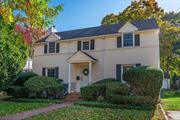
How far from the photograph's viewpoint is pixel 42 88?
18141 millimetres

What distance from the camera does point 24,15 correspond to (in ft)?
21.6

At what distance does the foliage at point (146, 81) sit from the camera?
564 inches

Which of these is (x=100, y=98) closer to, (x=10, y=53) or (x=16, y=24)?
(x=10, y=53)

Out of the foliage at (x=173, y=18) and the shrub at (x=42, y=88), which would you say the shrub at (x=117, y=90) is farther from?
the foliage at (x=173, y=18)

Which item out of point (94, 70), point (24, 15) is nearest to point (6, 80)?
point (24, 15)

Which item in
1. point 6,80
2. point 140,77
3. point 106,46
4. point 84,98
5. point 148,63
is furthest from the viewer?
point 106,46

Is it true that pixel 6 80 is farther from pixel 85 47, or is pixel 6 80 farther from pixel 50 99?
pixel 85 47

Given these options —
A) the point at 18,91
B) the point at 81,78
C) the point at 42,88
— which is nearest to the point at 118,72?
the point at 81,78

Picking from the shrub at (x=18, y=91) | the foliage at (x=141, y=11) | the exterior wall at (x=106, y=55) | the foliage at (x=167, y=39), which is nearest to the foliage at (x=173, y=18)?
the foliage at (x=167, y=39)

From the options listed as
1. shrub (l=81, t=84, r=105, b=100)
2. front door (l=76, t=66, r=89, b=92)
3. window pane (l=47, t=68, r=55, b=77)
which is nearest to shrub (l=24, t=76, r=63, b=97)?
shrub (l=81, t=84, r=105, b=100)

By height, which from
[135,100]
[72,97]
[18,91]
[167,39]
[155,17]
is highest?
[155,17]

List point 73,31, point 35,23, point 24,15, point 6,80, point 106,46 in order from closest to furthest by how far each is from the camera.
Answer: point 35,23
point 24,15
point 6,80
point 106,46
point 73,31

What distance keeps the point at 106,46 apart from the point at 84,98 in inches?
221

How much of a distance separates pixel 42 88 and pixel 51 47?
21.5 feet
